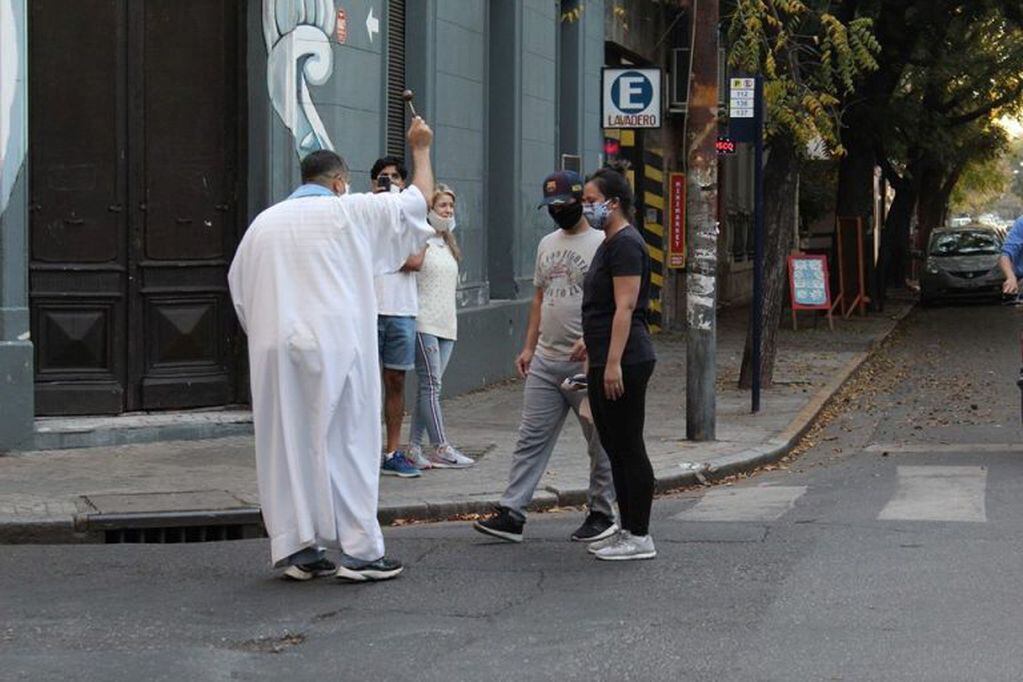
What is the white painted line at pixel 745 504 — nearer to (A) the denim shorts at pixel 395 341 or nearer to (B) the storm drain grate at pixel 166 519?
(A) the denim shorts at pixel 395 341

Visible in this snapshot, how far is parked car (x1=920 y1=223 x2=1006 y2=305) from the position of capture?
117 ft

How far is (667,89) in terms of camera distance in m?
26.8

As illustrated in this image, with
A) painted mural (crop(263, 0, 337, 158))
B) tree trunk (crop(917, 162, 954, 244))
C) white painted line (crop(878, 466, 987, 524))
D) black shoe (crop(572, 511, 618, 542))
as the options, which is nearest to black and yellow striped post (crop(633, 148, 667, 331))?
painted mural (crop(263, 0, 337, 158))

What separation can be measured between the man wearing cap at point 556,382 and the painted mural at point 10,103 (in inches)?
171

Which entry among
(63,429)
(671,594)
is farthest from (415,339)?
(671,594)

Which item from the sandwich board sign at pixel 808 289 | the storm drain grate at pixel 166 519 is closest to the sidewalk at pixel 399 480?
the storm drain grate at pixel 166 519

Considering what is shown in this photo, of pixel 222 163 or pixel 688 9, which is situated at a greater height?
pixel 688 9

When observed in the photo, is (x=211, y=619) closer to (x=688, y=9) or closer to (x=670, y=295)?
(x=688, y=9)

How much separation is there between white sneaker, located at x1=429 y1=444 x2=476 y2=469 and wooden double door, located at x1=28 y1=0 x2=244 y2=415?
222 centimetres

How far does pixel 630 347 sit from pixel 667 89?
18.9m

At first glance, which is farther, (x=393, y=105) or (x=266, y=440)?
(x=393, y=105)

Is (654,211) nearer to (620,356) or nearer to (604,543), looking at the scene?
(604,543)

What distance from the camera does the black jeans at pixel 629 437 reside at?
8.37 metres

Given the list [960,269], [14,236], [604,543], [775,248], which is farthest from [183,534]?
[960,269]
